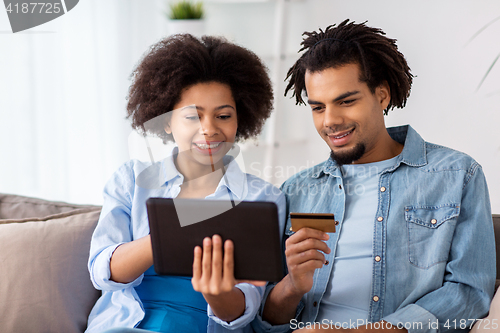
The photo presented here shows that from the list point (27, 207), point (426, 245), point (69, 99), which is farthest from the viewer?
point (69, 99)

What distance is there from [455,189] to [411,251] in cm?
18

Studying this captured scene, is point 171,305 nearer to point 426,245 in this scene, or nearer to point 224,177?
point 224,177

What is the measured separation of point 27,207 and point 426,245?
1.15 m

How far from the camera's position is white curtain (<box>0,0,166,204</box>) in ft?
6.45

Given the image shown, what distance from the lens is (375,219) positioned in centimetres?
114

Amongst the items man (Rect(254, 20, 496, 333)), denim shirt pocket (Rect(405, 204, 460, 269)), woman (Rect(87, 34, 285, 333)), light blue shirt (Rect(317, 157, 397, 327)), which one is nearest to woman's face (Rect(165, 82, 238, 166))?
woman (Rect(87, 34, 285, 333))

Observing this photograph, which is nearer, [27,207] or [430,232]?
[430,232]

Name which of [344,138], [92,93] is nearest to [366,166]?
[344,138]

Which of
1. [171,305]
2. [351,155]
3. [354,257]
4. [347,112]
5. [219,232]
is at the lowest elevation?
[171,305]

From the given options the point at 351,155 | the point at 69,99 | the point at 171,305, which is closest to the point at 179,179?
the point at 171,305

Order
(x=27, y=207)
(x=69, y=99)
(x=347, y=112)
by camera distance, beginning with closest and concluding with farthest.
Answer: (x=347, y=112)
(x=27, y=207)
(x=69, y=99)

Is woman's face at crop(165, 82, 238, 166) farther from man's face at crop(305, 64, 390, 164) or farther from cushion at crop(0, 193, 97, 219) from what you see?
cushion at crop(0, 193, 97, 219)

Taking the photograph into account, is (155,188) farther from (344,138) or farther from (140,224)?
(344,138)

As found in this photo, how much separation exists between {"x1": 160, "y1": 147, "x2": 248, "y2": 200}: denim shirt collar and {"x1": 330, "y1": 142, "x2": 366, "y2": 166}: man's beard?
0.26 meters
